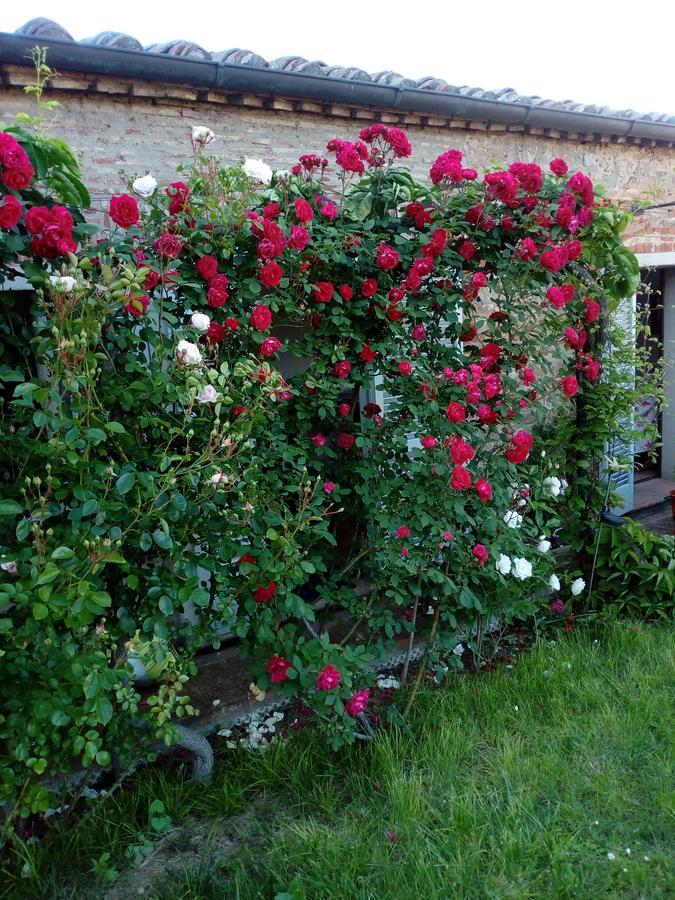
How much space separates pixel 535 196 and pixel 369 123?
1700mm

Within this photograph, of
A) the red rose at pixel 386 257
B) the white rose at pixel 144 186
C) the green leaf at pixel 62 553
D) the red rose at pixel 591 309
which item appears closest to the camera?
the green leaf at pixel 62 553

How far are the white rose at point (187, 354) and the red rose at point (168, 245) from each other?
416 mm

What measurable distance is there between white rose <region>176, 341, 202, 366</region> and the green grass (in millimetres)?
1719

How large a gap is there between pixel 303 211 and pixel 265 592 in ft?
4.96

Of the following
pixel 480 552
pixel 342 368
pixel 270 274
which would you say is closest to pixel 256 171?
pixel 270 274

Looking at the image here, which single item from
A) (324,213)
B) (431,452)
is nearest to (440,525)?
(431,452)

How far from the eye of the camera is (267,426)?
10.1ft

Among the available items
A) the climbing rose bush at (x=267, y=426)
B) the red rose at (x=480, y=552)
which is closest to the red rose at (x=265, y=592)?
the climbing rose bush at (x=267, y=426)

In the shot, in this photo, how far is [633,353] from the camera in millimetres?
4152

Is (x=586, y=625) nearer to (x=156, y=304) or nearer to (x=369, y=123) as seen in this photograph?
(x=156, y=304)

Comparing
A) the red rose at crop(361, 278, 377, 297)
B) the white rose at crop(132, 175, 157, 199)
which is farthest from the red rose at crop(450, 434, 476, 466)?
the white rose at crop(132, 175, 157, 199)

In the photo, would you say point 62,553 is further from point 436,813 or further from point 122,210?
point 436,813

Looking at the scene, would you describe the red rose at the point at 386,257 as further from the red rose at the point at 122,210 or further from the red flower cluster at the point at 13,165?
the red flower cluster at the point at 13,165

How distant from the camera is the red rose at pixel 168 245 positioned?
2578 mm
